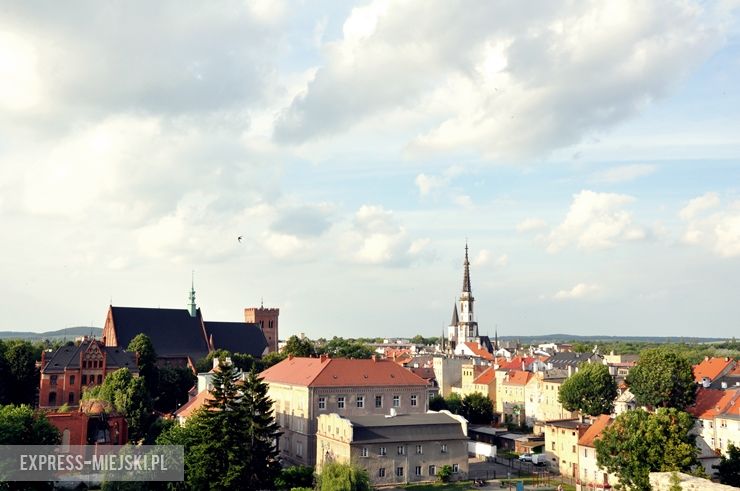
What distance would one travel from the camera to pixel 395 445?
210 ft

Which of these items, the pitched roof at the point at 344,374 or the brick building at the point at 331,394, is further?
the pitched roof at the point at 344,374

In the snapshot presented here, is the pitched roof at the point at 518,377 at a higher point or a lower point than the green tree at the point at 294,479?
higher

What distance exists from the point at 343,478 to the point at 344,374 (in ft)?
72.5

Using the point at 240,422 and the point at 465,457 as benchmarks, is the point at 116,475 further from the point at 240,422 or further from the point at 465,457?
the point at 465,457

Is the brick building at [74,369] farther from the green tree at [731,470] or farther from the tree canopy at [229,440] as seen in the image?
the green tree at [731,470]

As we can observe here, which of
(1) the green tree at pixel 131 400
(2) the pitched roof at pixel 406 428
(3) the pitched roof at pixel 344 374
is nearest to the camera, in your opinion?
(2) the pitched roof at pixel 406 428

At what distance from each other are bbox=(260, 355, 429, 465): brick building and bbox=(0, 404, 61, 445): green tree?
23.7 meters

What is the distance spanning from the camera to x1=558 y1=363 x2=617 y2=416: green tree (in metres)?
87.3

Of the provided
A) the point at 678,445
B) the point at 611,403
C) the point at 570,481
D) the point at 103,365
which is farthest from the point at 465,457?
the point at 103,365

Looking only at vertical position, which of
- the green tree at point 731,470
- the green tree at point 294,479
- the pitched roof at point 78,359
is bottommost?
the green tree at point 294,479

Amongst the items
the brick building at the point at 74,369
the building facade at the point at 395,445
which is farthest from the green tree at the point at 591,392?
the brick building at the point at 74,369

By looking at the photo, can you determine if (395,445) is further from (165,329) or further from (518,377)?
(165,329)

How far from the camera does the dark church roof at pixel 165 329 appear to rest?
122 meters

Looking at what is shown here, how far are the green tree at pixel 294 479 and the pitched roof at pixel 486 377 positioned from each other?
60.5 metres
